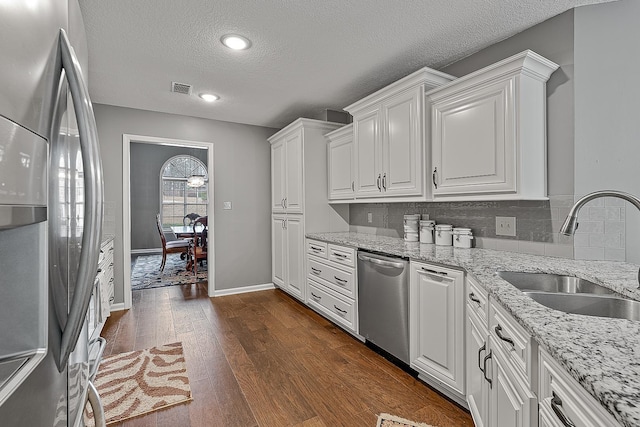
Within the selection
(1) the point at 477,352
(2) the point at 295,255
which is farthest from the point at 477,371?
(2) the point at 295,255

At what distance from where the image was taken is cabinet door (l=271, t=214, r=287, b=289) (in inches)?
166

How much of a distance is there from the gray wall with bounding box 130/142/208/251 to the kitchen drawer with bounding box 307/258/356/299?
5574 millimetres

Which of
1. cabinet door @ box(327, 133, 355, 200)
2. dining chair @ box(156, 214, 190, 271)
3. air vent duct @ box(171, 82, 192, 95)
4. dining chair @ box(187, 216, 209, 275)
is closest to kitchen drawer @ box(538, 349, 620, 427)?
cabinet door @ box(327, 133, 355, 200)

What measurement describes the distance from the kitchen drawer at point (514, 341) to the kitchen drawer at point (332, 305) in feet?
5.06

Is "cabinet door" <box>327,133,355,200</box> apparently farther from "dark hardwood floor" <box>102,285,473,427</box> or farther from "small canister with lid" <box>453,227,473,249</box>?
"dark hardwood floor" <box>102,285,473,427</box>

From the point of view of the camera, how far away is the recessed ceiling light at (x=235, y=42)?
229cm

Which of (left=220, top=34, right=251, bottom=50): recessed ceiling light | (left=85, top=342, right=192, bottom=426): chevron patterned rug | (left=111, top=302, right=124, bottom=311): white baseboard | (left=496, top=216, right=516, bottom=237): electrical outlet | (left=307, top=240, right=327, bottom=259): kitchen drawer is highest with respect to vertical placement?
(left=220, top=34, right=251, bottom=50): recessed ceiling light

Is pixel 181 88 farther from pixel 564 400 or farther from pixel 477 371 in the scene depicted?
pixel 564 400

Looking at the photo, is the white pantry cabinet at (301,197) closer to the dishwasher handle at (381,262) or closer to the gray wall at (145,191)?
the dishwasher handle at (381,262)

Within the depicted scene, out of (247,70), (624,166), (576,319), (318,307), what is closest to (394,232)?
(318,307)

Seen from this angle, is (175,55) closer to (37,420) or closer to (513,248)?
(37,420)

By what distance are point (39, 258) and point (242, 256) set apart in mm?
4060

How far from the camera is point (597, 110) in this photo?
1926 mm

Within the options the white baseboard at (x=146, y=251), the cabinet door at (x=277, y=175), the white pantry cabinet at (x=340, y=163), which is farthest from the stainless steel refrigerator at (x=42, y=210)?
the white baseboard at (x=146, y=251)
